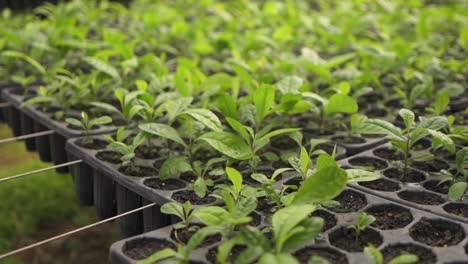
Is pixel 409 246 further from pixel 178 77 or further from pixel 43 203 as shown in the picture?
pixel 43 203

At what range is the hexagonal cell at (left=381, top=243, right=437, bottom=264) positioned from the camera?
3.52 feet

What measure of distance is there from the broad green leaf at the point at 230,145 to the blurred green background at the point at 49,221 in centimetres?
143

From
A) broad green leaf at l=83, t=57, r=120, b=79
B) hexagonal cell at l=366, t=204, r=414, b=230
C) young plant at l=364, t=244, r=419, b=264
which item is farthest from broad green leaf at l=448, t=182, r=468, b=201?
broad green leaf at l=83, t=57, r=120, b=79

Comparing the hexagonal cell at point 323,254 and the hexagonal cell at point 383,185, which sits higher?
the hexagonal cell at point 383,185

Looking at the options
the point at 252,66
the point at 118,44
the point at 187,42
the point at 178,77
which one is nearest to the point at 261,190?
the point at 178,77

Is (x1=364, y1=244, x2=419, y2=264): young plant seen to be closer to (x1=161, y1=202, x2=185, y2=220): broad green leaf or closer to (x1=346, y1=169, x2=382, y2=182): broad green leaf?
(x1=346, y1=169, x2=382, y2=182): broad green leaf

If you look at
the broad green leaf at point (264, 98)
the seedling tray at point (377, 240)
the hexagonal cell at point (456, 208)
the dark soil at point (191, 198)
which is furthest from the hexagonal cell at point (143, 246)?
the hexagonal cell at point (456, 208)

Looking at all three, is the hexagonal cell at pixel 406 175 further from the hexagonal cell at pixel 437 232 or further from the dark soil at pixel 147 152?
the dark soil at pixel 147 152

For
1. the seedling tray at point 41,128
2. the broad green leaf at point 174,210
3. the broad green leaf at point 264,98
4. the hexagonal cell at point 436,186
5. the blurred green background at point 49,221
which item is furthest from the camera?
the blurred green background at point 49,221

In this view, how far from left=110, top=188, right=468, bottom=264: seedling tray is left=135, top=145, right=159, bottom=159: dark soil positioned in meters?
0.46

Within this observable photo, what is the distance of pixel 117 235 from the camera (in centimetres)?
276

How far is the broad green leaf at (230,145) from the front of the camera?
136 cm

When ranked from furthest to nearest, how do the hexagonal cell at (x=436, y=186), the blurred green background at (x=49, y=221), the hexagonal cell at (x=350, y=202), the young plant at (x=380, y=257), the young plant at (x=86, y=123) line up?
the blurred green background at (x=49, y=221)
the young plant at (x=86, y=123)
the hexagonal cell at (x=436, y=186)
the hexagonal cell at (x=350, y=202)
the young plant at (x=380, y=257)

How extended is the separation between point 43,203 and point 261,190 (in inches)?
74.1
